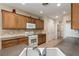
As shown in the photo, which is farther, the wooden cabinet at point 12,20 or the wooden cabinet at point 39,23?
the wooden cabinet at point 39,23

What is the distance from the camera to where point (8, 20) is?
120 inches

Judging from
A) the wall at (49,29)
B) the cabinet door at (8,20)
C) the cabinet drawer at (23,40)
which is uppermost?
the cabinet door at (8,20)

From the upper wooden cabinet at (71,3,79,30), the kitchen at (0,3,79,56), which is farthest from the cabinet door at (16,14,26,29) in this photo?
the upper wooden cabinet at (71,3,79,30)

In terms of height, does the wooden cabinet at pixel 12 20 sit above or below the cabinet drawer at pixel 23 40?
above

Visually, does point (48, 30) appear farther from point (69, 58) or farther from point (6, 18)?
point (69, 58)

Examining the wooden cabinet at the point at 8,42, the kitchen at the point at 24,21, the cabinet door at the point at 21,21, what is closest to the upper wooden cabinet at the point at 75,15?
the kitchen at the point at 24,21

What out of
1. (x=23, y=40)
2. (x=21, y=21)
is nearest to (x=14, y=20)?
(x=21, y=21)

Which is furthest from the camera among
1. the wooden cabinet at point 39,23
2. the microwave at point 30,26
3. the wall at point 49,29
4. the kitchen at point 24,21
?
the wall at point 49,29

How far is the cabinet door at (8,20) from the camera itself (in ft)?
9.63

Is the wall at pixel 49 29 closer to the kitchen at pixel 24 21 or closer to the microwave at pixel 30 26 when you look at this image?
the kitchen at pixel 24 21

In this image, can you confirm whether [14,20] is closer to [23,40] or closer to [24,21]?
[24,21]

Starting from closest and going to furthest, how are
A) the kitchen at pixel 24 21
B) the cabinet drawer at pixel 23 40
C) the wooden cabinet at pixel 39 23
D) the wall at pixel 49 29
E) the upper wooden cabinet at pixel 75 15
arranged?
the upper wooden cabinet at pixel 75 15 < the kitchen at pixel 24 21 < the cabinet drawer at pixel 23 40 < the wooden cabinet at pixel 39 23 < the wall at pixel 49 29

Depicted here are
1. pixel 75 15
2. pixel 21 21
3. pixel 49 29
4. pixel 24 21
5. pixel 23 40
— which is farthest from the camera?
pixel 49 29

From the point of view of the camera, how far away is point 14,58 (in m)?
0.76
